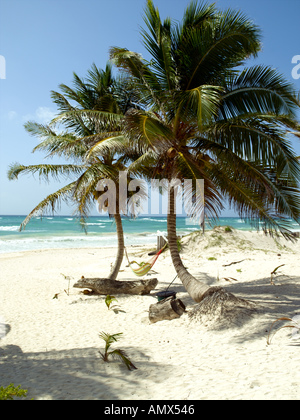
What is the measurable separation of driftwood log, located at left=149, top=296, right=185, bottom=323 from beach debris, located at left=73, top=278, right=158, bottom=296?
5.70 feet

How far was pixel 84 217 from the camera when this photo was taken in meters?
6.32

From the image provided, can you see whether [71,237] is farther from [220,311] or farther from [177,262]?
[220,311]

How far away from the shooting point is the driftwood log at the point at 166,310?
4.99 m

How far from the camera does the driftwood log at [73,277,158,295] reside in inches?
268

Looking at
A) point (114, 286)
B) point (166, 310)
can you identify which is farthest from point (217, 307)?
point (114, 286)

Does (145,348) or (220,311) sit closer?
(145,348)

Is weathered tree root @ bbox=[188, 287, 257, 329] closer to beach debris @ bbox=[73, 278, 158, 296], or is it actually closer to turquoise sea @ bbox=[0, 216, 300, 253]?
turquoise sea @ bbox=[0, 216, 300, 253]

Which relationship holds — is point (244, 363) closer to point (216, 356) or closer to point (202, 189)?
point (216, 356)

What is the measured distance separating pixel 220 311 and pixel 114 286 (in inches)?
117

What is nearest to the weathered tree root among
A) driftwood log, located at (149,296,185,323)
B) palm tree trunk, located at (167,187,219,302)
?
driftwood log, located at (149,296,185,323)

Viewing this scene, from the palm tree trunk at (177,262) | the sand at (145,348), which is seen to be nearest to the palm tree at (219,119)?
the palm tree trunk at (177,262)

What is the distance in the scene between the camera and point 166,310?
198 inches

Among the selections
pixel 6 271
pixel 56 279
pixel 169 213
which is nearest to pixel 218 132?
pixel 169 213
